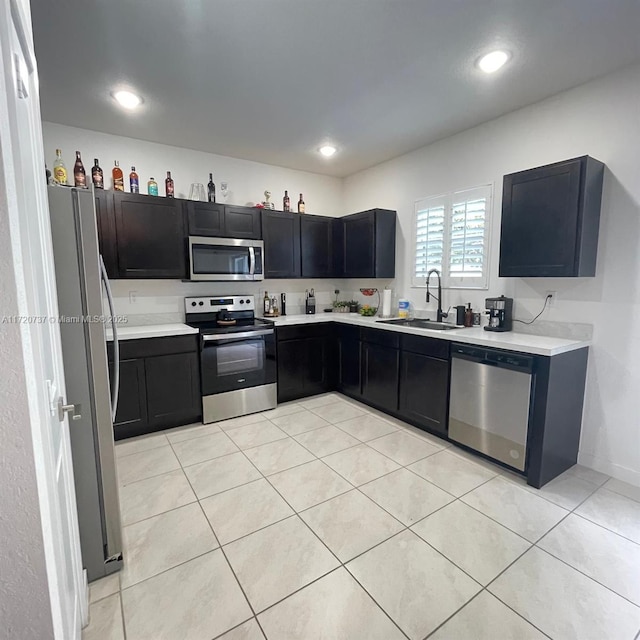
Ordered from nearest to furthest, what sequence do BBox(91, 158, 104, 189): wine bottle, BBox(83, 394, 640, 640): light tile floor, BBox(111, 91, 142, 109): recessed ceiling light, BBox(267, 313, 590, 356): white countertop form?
1. BBox(83, 394, 640, 640): light tile floor
2. BBox(267, 313, 590, 356): white countertop
3. BBox(111, 91, 142, 109): recessed ceiling light
4. BBox(91, 158, 104, 189): wine bottle

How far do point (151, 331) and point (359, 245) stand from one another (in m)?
2.43

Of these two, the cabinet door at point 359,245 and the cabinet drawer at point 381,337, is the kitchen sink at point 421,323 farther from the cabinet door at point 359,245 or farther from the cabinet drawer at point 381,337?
the cabinet door at point 359,245

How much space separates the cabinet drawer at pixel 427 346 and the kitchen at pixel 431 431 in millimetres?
46

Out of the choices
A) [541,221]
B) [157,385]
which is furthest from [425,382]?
[157,385]

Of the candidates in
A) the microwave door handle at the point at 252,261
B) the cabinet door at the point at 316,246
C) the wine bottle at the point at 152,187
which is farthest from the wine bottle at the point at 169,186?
the cabinet door at the point at 316,246

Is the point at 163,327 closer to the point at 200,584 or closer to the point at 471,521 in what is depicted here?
the point at 200,584

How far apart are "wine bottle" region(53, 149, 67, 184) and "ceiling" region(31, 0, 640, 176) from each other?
0.33m

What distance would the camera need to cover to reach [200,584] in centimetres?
159

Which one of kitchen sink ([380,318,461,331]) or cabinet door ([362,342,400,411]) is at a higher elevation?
kitchen sink ([380,318,461,331])

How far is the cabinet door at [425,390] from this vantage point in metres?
2.90

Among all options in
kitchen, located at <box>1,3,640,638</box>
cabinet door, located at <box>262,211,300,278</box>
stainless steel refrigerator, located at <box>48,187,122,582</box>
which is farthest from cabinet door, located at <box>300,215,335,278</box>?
stainless steel refrigerator, located at <box>48,187,122,582</box>

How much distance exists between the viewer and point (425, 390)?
305cm

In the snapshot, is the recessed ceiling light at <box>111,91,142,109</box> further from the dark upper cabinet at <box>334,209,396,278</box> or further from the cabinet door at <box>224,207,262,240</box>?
the dark upper cabinet at <box>334,209,396,278</box>

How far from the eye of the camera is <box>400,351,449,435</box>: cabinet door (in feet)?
9.51
